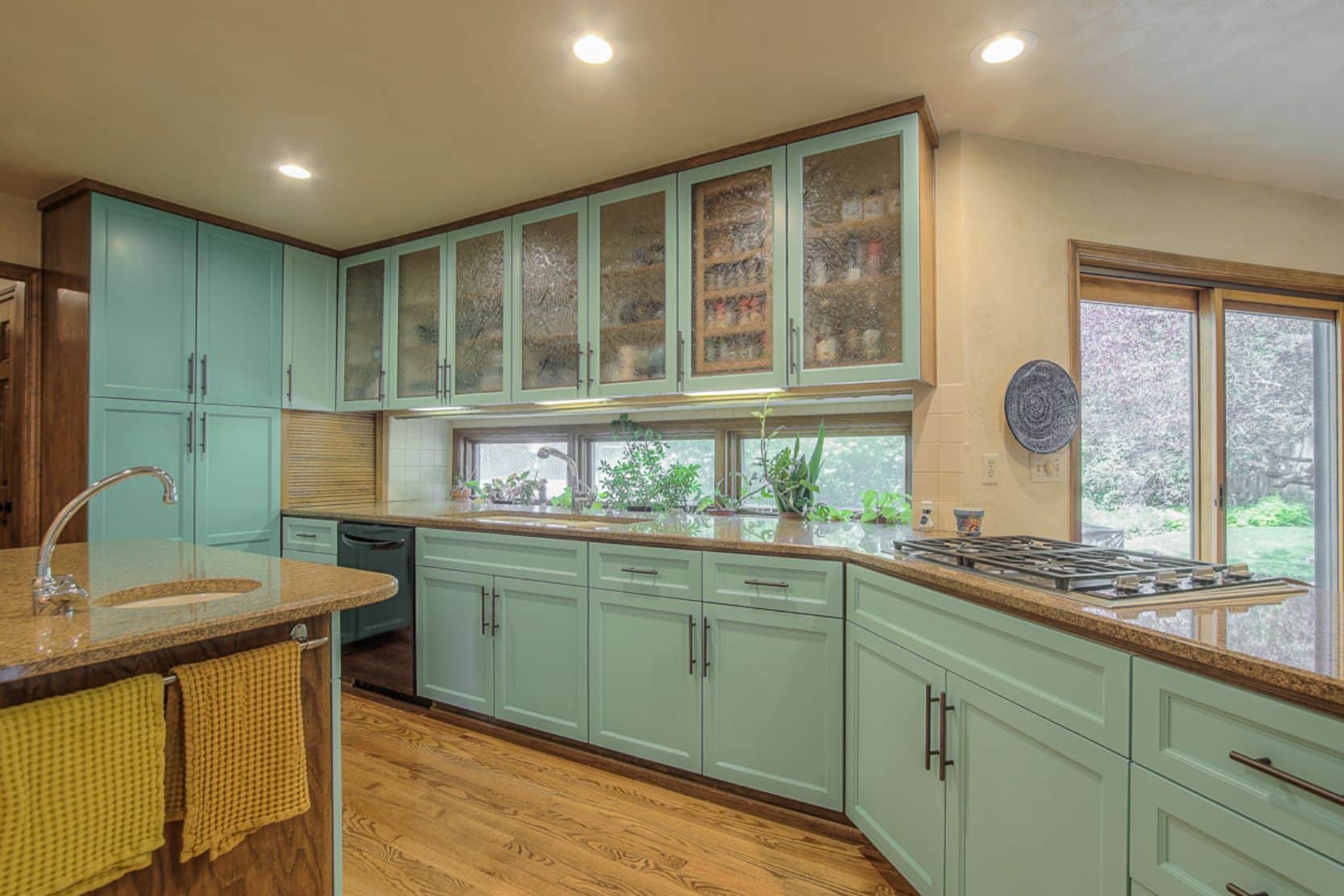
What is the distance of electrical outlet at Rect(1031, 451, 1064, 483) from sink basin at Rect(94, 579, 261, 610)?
2439mm

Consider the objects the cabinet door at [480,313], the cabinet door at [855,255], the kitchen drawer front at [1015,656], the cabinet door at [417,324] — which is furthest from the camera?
the cabinet door at [417,324]

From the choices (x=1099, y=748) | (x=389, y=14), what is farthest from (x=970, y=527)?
(x=389, y=14)

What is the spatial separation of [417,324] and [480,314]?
0.48 metres

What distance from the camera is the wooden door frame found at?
2.81 meters

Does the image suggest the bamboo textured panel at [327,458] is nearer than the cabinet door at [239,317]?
No

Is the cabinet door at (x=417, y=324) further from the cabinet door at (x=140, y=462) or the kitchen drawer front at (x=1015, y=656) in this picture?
the kitchen drawer front at (x=1015, y=656)

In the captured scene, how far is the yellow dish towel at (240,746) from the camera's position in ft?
3.51

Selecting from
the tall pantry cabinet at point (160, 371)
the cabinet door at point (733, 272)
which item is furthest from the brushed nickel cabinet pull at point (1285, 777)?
the tall pantry cabinet at point (160, 371)

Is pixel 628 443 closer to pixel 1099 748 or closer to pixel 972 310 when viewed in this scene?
pixel 972 310

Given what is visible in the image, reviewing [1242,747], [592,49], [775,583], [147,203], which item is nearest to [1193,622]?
[1242,747]

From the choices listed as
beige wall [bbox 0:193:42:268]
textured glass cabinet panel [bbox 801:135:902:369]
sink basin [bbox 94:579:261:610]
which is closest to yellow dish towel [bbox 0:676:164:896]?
sink basin [bbox 94:579:261:610]

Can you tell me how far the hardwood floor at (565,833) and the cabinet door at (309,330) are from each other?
1948 millimetres

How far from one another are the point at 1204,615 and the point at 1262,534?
2.32 metres

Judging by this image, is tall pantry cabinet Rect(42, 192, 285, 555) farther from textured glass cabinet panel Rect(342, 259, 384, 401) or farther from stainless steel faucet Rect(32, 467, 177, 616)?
stainless steel faucet Rect(32, 467, 177, 616)
